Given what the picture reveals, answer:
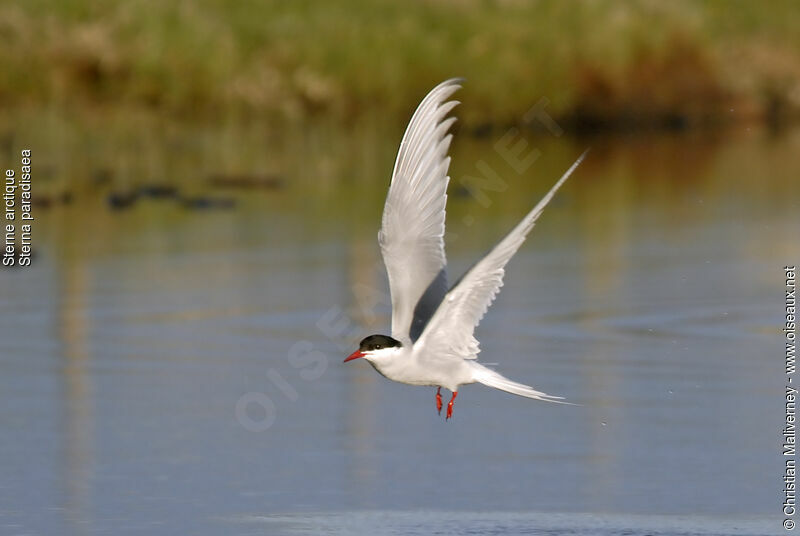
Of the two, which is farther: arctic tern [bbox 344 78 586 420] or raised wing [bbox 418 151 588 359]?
arctic tern [bbox 344 78 586 420]

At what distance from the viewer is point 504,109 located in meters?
28.5

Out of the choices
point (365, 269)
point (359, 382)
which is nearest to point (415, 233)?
point (359, 382)

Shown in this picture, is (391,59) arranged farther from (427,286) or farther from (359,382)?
(427,286)

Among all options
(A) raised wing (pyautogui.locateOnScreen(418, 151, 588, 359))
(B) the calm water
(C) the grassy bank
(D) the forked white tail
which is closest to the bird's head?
(A) raised wing (pyautogui.locateOnScreen(418, 151, 588, 359))

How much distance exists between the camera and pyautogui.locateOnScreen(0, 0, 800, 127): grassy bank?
2592cm

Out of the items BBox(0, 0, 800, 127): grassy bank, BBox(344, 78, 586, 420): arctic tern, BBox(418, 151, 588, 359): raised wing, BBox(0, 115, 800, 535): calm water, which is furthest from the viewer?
BBox(0, 0, 800, 127): grassy bank

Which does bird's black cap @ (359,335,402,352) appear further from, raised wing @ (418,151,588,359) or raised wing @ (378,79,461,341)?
raised wing @ (378,79,461,341)

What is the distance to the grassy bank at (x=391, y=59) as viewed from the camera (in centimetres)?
2592

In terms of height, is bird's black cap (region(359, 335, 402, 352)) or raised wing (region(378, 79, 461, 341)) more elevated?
raised wing (region(378, 79, 461, 341))

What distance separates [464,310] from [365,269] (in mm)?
6898

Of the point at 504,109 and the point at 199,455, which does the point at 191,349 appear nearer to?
the point at 199,455

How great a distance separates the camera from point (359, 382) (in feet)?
31.5

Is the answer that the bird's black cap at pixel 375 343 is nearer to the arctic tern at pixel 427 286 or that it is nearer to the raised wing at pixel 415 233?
the arctic tern at pixel 427 286

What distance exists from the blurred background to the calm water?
0.09 feet
